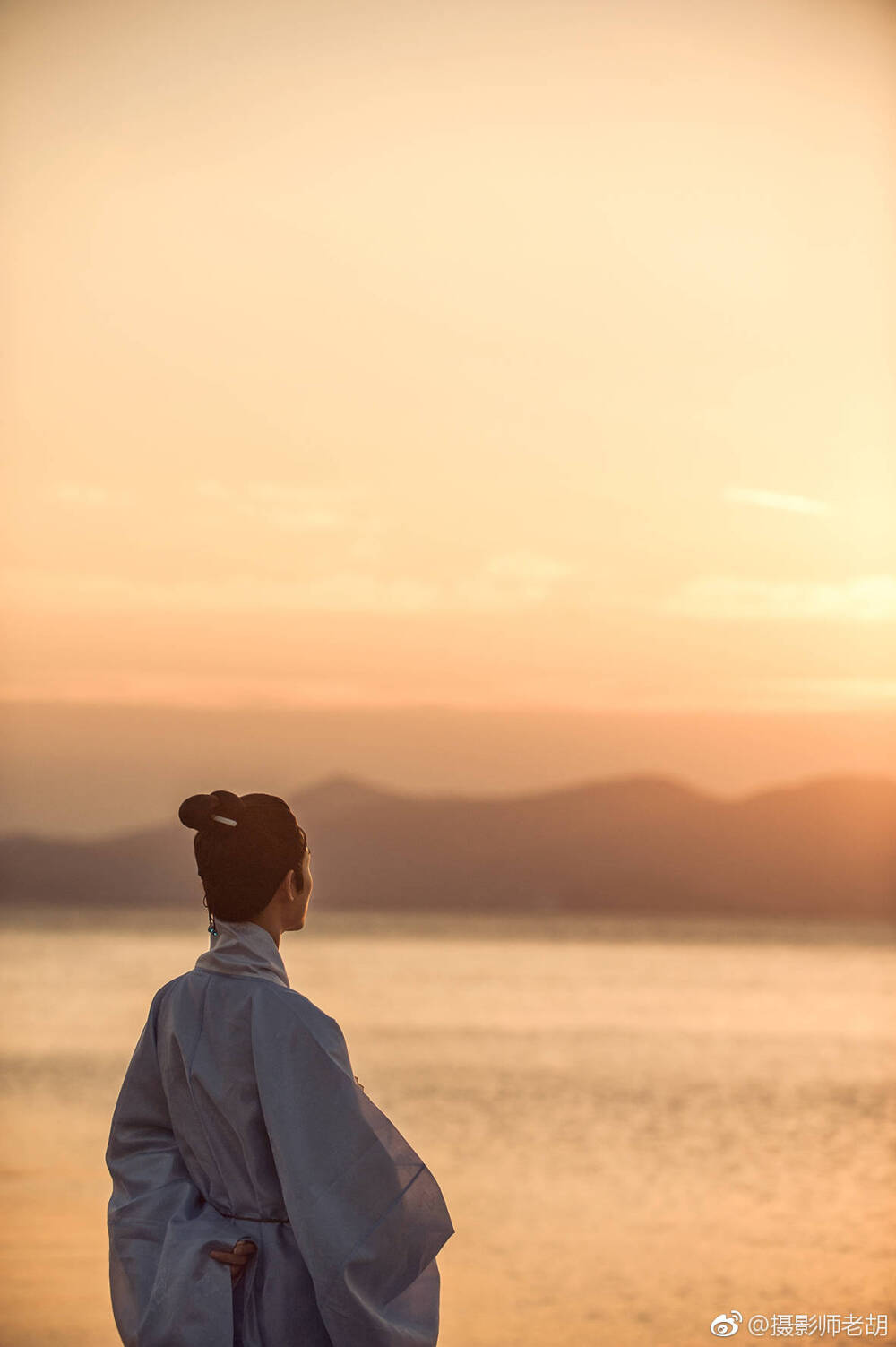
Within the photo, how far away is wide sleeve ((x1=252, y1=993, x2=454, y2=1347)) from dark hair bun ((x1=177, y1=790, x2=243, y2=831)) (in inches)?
9.0

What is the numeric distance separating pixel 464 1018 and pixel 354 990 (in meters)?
1.46

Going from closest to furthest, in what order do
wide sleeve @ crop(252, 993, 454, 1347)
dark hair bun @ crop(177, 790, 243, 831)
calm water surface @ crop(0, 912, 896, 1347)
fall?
wide sleeve @ crop(252, 993, 454, 1347) < dark hair bun @ crop(177, 790, 243, 831) < calm water surface @ crop(0, 912, 896, 1347)

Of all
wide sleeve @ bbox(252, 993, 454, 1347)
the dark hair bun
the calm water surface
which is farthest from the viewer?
the calm water surface

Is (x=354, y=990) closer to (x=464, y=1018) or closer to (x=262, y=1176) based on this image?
(x=464, y=1018)

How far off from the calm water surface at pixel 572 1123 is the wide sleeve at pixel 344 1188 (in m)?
2.17

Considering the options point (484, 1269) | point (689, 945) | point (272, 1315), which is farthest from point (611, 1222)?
point (689, 945)

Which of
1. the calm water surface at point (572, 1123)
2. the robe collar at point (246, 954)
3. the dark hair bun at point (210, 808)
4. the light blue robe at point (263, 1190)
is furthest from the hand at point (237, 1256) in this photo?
the calm water surface at point (572, 1123)

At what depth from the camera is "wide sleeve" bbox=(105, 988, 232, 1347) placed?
5.33 ft

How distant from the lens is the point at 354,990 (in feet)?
50.6

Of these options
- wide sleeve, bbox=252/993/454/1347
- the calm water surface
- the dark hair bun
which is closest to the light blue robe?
wide sleeve, bbox=252/993/454/1347

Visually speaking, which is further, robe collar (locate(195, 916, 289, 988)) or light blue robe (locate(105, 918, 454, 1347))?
robe collar (locate(195, 916, 289, 988))

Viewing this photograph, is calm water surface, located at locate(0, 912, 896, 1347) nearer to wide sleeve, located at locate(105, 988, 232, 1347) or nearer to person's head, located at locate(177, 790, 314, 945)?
wide sleeve, located at locate(105, 988, 232, 1347)

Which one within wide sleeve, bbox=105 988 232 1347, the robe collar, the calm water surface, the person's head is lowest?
the calm water surface

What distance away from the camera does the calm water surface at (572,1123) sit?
4.23 m
